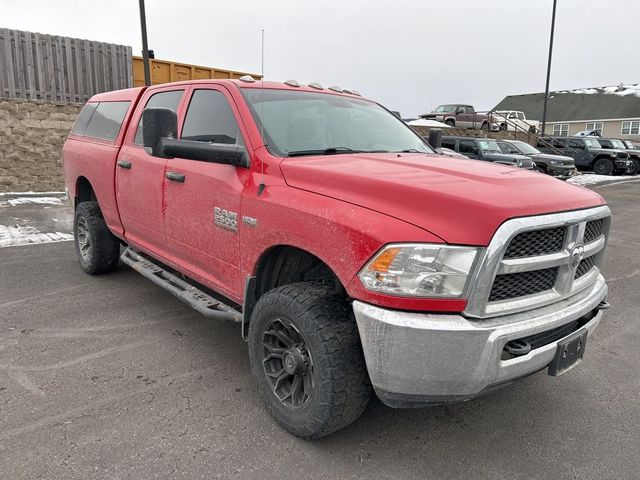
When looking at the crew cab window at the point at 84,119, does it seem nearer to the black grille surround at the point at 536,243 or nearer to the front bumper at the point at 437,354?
the front bumper at the point at 437,354

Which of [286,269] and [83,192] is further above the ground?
[83,192]

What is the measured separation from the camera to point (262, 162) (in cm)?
294

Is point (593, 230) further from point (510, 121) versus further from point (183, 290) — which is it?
point (510, 121)

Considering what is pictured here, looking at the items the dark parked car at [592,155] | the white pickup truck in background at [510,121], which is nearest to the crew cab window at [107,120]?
the dark parked car at [592,155]

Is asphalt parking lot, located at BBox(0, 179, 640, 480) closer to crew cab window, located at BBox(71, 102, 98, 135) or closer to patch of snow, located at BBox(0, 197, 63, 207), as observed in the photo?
crew cab window, located at BBox(71, 102, 98, 135)

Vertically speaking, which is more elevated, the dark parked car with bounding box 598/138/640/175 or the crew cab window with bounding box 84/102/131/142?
the crew cab window with bounding box 84/102/131/142

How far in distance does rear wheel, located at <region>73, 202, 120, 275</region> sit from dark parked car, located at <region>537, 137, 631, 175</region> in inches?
896

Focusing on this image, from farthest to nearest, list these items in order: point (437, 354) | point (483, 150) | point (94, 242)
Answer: point (483, 150) → point (94, 242) → point (437, 354)

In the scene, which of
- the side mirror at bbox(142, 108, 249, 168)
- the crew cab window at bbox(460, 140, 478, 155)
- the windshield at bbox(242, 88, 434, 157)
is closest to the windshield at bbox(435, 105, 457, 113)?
the crew cab window at bbox(460, 140, 478, 155)

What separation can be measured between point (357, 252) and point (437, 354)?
1.83 feet

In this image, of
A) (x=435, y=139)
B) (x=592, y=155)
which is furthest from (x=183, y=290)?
(x=592, y=155)

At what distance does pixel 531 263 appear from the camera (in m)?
2.25

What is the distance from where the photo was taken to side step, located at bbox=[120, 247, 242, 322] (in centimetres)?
321

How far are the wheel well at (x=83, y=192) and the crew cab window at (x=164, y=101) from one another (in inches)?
58.2
